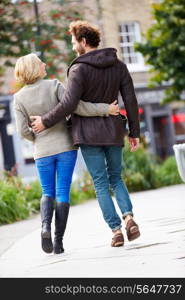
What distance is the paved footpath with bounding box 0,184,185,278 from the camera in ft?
16.2

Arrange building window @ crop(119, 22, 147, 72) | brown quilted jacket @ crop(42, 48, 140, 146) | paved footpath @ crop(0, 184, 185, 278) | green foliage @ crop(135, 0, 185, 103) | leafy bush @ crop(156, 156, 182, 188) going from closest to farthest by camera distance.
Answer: paved footpath @ crop(0, 184, 185, 278)
brown quilted jacket @ crop(42, 48, 140, 146)
leafy bush @ crop(156, 156, 182, 188)
green foliage @ crop(135, 0, 185, 103)
building window @ crop(119, 22, 147, 72)

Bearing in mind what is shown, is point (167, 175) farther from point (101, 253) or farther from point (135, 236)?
point (101, 253)

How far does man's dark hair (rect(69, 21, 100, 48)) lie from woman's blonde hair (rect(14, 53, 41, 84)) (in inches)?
14.7

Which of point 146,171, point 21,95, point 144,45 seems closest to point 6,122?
point 144,45

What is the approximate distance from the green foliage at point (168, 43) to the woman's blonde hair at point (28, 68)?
50.2 feet

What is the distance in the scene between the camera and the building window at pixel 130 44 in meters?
29.2

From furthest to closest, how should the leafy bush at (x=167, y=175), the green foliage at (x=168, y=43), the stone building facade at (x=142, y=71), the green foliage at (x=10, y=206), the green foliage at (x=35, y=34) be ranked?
the stone building facade at (x=142, y=71) → the green foliage at (x=168, y=43) → the leafy bush at (x=167, y=175) → the green foliage at (x=35, y=34) → the green foliage at (x=10, y=206)

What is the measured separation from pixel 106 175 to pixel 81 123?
474mm

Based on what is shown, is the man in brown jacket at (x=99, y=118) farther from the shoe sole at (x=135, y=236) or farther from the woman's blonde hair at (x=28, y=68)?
the woman's blonde hair at (x=28, y=68)

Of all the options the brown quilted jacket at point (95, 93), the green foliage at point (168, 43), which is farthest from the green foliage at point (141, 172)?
the brown quilted jacket at point (95, 93)

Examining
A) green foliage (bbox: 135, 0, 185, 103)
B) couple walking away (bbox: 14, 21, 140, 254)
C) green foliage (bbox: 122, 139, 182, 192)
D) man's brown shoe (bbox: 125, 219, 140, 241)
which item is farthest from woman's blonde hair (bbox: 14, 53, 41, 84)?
green foliage (bbox: 135, 0, 185, 103)

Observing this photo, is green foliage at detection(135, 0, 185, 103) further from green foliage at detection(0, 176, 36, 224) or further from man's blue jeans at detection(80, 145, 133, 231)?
man's blue jeans at detection(80, 145, 133, 231)

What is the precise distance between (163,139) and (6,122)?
630 centimetres

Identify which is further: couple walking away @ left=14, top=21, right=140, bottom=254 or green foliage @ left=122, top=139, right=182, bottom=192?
green foliage @ left=122, top=139, right=182, bottom=192
